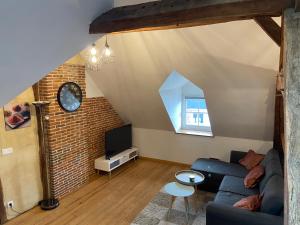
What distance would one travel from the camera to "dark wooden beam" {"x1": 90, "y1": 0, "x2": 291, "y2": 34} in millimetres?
1642

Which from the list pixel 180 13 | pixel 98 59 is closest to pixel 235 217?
pixel 180 13

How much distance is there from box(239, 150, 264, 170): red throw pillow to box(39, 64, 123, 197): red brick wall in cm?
316

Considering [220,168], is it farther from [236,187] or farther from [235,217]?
[235,217]

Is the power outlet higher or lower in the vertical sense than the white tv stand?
lower

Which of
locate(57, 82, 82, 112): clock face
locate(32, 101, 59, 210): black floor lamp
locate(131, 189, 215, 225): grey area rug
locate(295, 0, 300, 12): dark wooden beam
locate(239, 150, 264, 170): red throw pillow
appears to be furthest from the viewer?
locate(239, 150, 264, 170): red throw pillow

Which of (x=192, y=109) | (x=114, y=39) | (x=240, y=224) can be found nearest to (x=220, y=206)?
(x=240, y=224)

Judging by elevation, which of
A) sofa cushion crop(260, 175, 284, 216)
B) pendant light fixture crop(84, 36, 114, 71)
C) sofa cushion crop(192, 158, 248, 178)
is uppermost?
pendant light fixture crop(84, 36, 114, 71)

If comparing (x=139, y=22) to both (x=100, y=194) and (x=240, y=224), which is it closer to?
(x=240, y=224)

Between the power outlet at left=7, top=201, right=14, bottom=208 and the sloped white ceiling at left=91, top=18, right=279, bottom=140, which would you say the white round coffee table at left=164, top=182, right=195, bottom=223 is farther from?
the power outlet at left=7, top=201, right=14, bottom=208

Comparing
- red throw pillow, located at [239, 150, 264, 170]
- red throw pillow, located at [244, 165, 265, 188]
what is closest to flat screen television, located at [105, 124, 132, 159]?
red throw pillow, located at [239, 150, 264, 170]

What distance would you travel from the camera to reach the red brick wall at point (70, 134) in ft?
12.8

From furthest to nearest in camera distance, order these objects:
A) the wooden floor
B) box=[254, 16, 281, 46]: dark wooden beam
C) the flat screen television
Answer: the flat screen television, the wooden floor, box=[254, 16, 281, 46]: dark wooden beam

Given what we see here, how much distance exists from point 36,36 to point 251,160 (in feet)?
13.6

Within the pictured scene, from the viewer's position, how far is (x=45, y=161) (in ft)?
12.7
